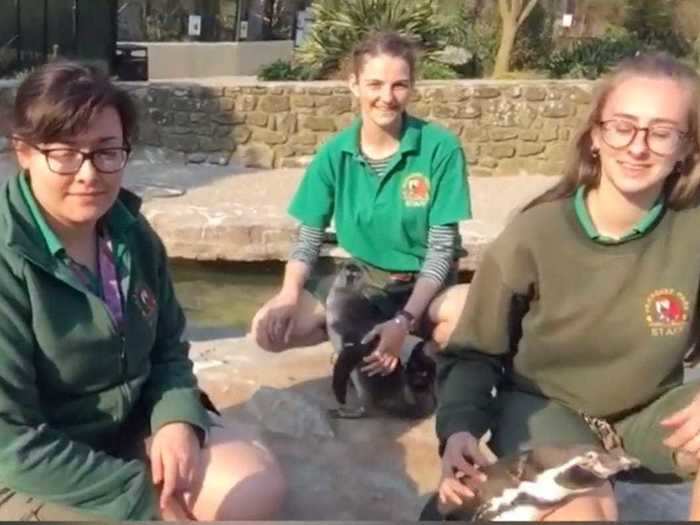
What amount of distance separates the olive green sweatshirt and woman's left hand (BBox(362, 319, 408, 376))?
2.49 feet

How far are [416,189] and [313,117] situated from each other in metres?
7.25

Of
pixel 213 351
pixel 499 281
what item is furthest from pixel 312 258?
pixel 499 281

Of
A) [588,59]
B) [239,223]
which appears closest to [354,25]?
[588,59]

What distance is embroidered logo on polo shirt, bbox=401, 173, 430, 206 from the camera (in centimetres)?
349

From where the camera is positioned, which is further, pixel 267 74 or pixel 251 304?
pixel 267 74

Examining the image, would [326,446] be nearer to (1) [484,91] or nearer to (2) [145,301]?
(2) [145,301]

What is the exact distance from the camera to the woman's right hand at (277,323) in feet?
11.3

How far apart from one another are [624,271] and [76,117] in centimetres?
105

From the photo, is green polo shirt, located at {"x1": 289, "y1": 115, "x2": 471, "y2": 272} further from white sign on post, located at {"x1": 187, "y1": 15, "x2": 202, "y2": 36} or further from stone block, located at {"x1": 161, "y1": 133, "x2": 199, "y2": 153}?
white sign on post, located at {"x1": 187, "y1": 15, "x2": 202, "y2": 36}

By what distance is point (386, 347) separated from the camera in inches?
128

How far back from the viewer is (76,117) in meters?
2.18

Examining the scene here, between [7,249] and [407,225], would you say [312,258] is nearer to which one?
[407,225]

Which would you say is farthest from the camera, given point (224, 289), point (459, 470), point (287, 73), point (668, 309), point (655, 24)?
point (655, 24)

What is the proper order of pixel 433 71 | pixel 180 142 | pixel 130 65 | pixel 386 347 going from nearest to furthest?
pixel 386 347, pixel 180 142, pixel 433 71, pixel 130 65
